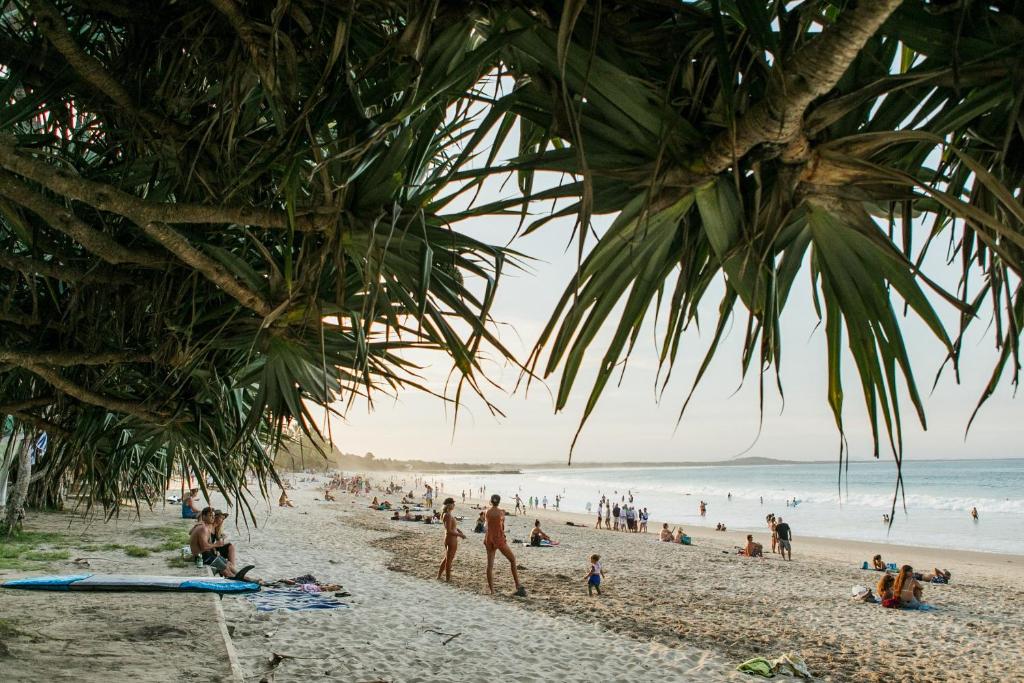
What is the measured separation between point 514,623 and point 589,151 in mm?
6727

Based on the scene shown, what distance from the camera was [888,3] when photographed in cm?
70

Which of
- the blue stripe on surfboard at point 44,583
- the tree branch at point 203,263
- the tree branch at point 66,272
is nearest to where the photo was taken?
the tree branch at point 203,263

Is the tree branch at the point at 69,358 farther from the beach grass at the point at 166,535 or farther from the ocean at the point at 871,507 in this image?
the ocean at the point at 871,507

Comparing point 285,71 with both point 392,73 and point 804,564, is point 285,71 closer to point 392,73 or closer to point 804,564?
point 392,73

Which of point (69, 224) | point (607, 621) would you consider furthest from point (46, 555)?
point (69, 224)

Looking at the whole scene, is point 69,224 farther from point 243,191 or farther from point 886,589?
point 886,589

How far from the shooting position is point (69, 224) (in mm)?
1716

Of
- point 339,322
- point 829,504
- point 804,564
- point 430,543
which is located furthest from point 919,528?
point 339,322

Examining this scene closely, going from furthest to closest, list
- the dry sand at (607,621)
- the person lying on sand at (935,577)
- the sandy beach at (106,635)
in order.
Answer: the person lying on sand at (935,577)
the dry sand at (607,621)
the sandy beach at (106,635)

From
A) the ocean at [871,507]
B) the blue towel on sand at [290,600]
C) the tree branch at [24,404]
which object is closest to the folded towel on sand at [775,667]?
the blue towel on sand at [290,600]

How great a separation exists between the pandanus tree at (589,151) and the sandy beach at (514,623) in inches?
112

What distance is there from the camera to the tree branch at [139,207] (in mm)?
1494

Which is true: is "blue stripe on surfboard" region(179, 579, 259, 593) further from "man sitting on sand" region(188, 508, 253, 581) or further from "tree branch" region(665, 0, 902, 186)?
"tree branch" region(665, 0, 902, 186)

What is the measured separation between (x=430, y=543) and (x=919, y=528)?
2135 centimetres
